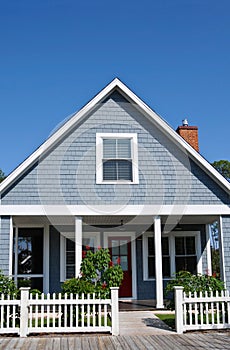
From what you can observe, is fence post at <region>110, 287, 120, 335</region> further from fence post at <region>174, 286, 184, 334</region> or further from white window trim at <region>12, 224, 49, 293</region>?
white window trim at <region>12, 224, 49, 293</region>

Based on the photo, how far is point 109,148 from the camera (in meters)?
13.7

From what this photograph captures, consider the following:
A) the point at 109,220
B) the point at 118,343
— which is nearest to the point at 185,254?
the point at 109,220

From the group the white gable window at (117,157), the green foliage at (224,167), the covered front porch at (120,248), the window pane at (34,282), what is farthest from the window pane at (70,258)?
the green foliage at (224,167)

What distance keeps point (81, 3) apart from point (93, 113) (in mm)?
3842

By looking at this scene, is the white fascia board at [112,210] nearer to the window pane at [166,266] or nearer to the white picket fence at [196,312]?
the window pane at [166,266]

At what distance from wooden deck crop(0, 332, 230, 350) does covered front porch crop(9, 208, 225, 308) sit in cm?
524

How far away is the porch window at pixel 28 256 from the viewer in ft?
49.0

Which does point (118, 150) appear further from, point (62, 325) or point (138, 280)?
point (62, 325)

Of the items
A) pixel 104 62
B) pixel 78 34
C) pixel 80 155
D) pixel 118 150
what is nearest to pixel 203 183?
pixel 118 150

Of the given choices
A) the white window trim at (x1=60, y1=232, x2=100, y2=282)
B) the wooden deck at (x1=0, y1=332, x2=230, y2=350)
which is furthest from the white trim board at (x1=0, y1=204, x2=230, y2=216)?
the wooden deck at (x1=0, y1=332, x2=230, y2=350)

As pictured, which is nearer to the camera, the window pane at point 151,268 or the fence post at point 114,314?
the fence post at point 114,314

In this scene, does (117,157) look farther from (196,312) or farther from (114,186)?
(196,312)

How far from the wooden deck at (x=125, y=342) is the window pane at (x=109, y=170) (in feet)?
17.5

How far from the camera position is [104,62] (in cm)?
1270
